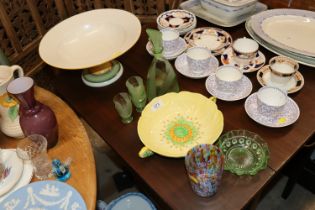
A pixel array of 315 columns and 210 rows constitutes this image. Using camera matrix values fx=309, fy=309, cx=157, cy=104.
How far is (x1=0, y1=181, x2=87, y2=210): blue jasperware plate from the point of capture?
32.0 inches

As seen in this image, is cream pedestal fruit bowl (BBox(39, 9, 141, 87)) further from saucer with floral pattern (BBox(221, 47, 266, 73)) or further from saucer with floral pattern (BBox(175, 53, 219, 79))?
saucer with floral pattern (BBox(221, 47, 266, 73))

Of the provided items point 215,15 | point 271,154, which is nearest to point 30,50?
point 215,15

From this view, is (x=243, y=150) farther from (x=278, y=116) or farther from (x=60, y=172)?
(x=60, y=172)

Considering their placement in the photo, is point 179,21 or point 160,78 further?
point 179,21

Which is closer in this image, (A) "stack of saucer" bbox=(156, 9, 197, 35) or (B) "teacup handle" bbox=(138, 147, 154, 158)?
(B) "teacup handle" bbox=(138, 147, 154, 158)

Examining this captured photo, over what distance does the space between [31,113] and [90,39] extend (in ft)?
1.64

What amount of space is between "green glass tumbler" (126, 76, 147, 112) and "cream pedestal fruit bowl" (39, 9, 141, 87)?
140mm

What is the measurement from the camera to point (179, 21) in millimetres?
1403

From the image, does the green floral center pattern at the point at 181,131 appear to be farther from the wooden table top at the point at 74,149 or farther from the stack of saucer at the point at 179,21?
the stack of saucer at the point at 179,21

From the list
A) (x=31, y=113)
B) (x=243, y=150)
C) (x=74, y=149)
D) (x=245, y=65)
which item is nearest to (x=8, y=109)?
(x=31, y=113)

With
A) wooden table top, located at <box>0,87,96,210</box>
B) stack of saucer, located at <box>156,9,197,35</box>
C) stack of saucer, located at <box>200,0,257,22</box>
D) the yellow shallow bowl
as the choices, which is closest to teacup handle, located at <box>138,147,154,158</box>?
the yellow shallow bowl

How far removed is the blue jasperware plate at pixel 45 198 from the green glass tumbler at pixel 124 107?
0.30 m

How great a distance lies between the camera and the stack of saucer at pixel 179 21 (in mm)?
1371

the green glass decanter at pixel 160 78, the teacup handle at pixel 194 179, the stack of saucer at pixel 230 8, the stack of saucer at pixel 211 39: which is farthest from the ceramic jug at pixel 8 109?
the stack of saucer at pixel 230 8
